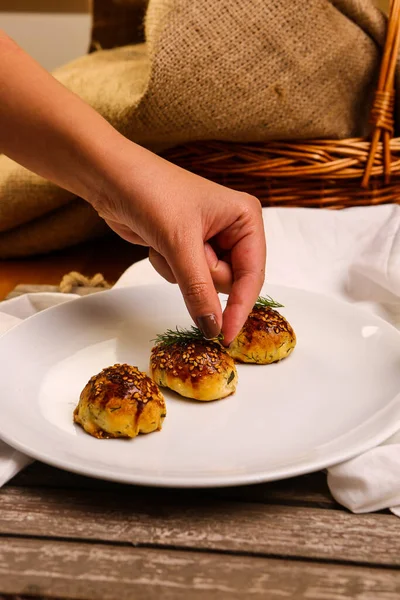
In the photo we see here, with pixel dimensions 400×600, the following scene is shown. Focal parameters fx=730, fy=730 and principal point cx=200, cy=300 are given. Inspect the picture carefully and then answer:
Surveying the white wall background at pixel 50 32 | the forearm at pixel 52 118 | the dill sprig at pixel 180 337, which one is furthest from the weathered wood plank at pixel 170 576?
the white wall background at pixel 50 32

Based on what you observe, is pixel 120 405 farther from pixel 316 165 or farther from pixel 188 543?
pixel 316 165

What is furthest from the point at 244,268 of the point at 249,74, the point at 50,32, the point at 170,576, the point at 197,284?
the point at 50,32

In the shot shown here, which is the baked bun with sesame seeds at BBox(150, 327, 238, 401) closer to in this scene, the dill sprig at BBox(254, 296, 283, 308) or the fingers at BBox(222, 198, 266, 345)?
the fingers at BBox(222, 198, 266, 345)

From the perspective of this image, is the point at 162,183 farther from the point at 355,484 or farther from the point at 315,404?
the point at 355,484

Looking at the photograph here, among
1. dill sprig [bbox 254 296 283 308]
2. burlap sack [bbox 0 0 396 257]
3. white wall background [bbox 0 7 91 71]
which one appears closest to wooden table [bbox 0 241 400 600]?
dill sprig [bbox 254 296 283 308]

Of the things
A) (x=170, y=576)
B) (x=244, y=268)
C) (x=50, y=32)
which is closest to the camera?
(x=170, y=576)

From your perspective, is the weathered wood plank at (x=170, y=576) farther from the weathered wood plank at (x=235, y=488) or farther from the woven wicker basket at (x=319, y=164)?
the woven wicker basket at (x=319, y=164)
